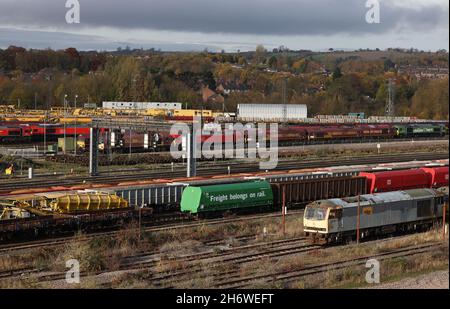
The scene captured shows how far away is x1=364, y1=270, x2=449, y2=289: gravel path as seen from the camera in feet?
71.5

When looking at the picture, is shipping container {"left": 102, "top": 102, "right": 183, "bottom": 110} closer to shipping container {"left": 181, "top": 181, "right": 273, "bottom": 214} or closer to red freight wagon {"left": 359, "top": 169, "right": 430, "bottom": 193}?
red freight wagon {"left": 359, "top": 169, "right": 430, "bottom": 193}

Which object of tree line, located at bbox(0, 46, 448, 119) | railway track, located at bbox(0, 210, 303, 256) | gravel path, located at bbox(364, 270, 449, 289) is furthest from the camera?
tree line, located at bbox(0, 46, 448, 119)

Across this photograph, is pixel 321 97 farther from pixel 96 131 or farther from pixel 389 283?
pixel 389 283

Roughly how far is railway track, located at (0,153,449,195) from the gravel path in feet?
71.7

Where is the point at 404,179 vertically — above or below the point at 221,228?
above

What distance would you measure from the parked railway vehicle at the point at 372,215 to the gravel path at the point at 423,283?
6855 mm

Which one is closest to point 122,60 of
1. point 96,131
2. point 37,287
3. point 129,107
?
point 129,107

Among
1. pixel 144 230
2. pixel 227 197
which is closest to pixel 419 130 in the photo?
pixel 227 197

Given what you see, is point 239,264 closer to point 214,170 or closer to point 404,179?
point 404,179

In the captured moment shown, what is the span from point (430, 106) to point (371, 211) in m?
73.0

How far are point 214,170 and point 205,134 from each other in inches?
552

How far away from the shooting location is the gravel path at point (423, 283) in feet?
71.5

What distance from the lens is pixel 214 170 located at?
56.5m

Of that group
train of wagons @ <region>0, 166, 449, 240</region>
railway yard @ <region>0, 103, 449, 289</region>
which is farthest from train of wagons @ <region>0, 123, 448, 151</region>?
train of wagons @ <region>0, 166, 449, 240</region>
